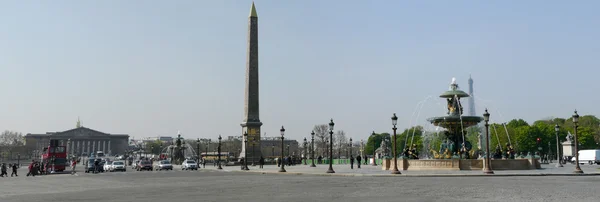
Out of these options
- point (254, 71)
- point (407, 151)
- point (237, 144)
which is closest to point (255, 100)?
point (254, 71)

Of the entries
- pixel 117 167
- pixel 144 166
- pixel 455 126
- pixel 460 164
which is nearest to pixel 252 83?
pixel 144 166

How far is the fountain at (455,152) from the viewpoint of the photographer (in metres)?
37.1

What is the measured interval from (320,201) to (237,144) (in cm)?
17877

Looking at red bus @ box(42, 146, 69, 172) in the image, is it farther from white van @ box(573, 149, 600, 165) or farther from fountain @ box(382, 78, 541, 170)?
white van @ box(573, 149, 600, 165)

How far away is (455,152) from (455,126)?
1957 millimetres

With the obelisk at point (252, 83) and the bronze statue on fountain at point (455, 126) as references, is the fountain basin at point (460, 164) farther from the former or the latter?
the obelisk at point (252, 83)

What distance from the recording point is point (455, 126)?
1652 inches

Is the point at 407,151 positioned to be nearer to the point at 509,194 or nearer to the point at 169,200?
the point at 509,194

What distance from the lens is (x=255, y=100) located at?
224ft

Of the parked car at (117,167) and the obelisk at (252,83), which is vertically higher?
the obelisk at (252,83)

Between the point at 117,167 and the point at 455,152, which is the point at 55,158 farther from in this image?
the point at 455,152

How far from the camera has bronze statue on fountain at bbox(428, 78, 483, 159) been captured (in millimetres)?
41281

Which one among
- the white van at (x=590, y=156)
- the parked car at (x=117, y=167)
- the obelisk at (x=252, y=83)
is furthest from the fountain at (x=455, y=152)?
the white van at (x=590, y=156)

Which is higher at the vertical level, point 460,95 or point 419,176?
point 460,95
